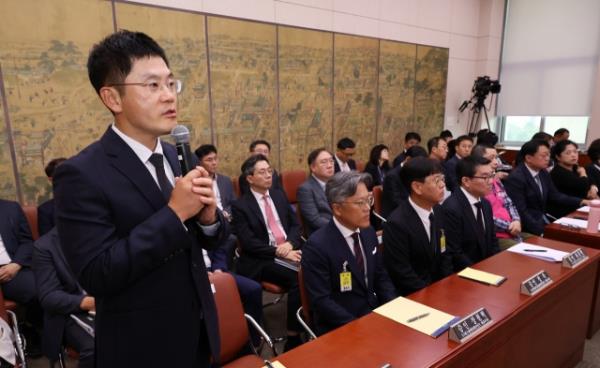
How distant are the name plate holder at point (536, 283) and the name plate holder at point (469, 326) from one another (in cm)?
37

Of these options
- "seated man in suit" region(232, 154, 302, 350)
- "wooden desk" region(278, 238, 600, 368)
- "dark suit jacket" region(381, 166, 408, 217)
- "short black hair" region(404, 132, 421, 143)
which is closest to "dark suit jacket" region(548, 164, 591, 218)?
"dark suit jacket" region(381, 166, 408, 217)

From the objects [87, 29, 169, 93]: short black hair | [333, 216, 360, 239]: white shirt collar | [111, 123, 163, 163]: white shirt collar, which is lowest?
[333, 216, 360, 239]: white shirt collar

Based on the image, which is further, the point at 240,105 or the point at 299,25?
the point at 299,25

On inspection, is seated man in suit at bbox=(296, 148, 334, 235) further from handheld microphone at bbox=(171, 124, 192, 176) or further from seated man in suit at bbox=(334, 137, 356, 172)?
handheld microphone at bbox=(171, 124, 192, 176)

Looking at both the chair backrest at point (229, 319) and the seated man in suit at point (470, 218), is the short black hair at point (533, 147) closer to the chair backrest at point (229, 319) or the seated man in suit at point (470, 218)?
the seated man in suit at point (470, 218)

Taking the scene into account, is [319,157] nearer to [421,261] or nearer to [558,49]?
[421,261]

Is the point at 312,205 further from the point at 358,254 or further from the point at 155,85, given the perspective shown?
the point at 155,85

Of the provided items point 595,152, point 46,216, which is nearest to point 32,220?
point 46,216

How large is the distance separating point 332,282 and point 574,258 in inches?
57.2

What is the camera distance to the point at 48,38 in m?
3.21

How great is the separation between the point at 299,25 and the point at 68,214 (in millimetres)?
4699

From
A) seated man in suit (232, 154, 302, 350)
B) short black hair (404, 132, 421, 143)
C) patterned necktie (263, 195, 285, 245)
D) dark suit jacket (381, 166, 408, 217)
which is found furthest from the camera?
short black hair (404, 132, 421, 143)

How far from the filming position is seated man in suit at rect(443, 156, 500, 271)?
2600mm

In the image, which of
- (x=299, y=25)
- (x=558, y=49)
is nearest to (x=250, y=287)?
(x=299, y=25)
